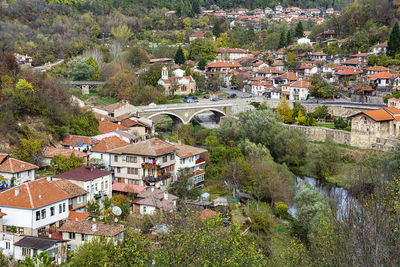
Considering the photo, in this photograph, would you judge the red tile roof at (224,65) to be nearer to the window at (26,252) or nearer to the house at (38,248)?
the house at (38,248)

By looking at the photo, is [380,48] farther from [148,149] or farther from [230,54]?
[148,149]

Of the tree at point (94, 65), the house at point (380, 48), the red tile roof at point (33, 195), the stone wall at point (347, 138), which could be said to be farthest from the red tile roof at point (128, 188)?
the house at point (380, 48)

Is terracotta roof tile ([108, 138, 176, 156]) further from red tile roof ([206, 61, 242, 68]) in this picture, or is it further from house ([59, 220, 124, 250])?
red tile roof ([206, 61, 242, 68])

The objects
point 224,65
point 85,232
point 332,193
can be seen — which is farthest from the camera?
point 224,65

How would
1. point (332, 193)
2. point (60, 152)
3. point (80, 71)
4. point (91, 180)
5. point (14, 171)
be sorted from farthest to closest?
point (80, 71) → point (332, 193) → point (60, 152) → point (14, 171) → point (91, 180)

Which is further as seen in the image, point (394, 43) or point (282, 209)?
point (394, 43)

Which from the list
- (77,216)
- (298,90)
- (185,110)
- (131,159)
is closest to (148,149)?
(131,159)

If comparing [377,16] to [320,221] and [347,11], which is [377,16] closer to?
[347,11]
